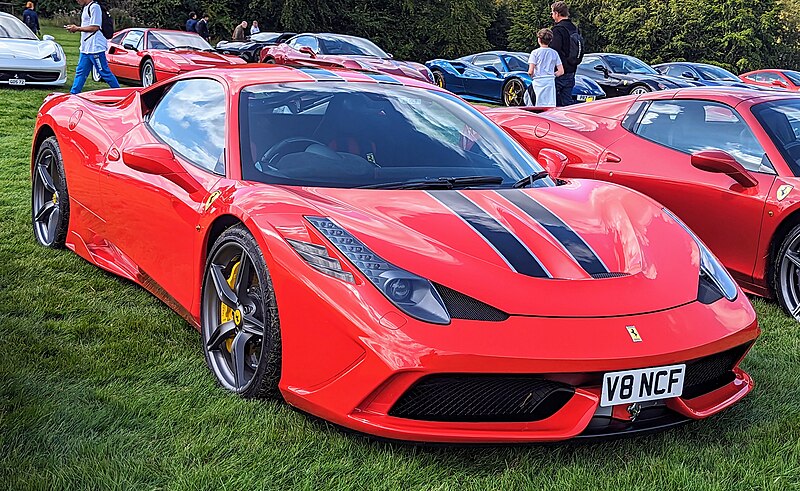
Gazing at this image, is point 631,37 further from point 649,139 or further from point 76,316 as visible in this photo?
point 76,316

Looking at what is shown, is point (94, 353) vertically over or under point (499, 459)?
under

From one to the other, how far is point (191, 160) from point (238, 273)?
78cm

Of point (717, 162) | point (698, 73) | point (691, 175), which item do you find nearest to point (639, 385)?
point (717, 162)

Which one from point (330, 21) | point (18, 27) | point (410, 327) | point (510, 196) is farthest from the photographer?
point (330, 21)

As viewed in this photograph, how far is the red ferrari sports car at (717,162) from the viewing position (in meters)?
4.42

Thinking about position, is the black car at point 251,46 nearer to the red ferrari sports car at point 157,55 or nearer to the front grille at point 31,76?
the red ferrari sports car at point 157,55

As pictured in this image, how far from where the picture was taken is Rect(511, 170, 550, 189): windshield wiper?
11.2ft

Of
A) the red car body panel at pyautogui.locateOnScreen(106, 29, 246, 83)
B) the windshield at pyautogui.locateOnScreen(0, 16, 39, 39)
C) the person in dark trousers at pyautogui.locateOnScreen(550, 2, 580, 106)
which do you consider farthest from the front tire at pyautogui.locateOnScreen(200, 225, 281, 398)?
the windshield at pyautogui.locateOnScreen(0, 16, 39, 39)

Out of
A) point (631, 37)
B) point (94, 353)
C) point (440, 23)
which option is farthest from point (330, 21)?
point (94, 353)

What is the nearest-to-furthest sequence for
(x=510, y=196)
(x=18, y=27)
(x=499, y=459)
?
(x=499, y=459)
(x=510, y=196)
(x=18, y=27)

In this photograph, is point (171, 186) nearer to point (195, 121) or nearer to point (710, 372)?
point (195, 121)

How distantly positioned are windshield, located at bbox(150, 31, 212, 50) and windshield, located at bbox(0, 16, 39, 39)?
2199 mm

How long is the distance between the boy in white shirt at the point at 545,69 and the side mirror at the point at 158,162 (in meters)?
6.88

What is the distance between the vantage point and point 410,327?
2383 mm
